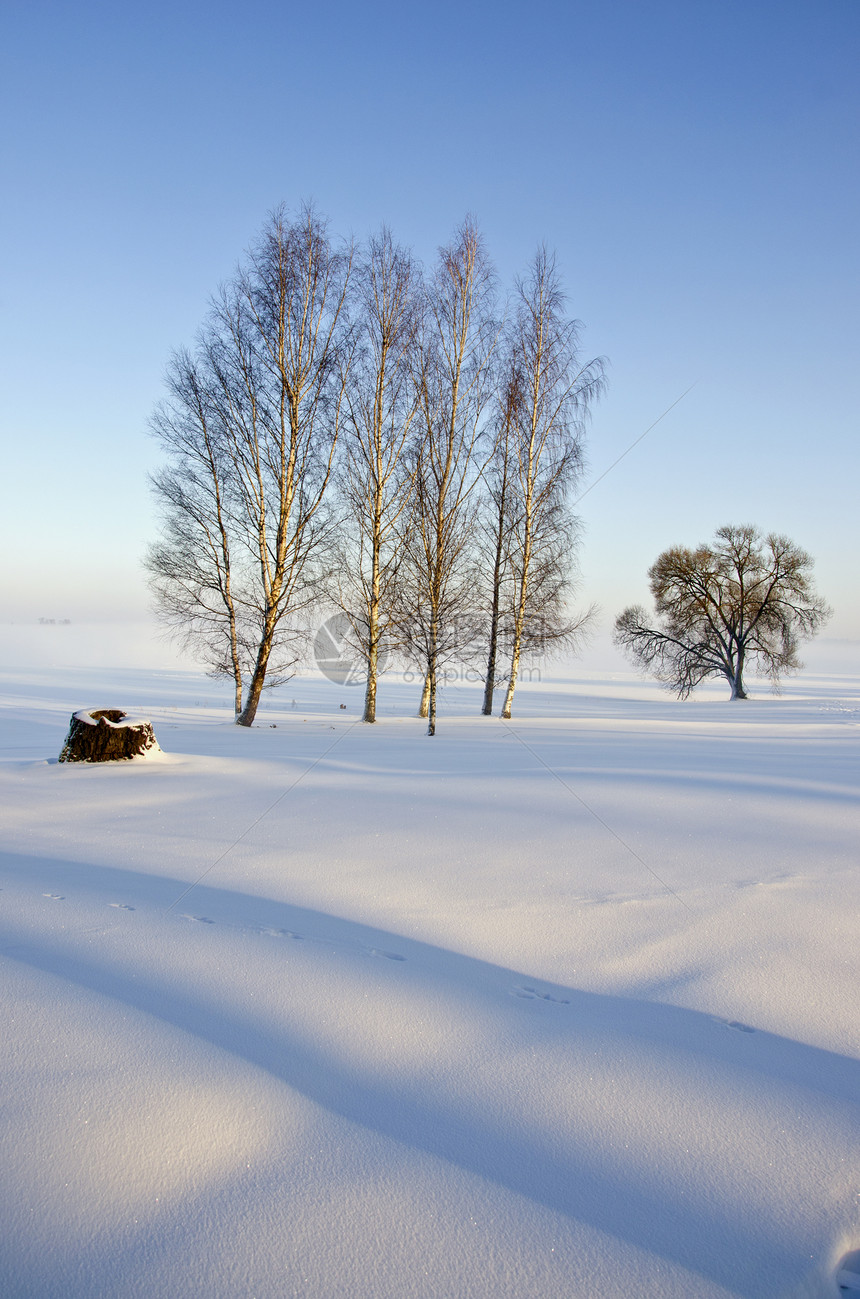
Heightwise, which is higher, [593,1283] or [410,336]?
[410,336]

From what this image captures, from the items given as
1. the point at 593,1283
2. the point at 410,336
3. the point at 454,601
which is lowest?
the point at 593,1283

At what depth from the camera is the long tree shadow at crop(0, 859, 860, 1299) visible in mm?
1487

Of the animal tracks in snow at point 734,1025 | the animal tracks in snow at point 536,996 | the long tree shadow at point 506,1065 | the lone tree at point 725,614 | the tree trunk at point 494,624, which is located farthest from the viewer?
the lone tree at point 725,614

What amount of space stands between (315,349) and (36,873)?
10757mm

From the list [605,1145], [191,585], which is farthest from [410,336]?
[605,1145]

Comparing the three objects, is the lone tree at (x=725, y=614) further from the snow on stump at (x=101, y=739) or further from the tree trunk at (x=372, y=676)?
the snow on stump at (x=101, y=739)

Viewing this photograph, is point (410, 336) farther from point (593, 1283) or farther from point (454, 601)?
point (593, 1283)

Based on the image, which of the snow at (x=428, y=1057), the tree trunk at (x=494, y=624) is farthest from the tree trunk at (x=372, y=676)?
the snow at (x=428, y=1057)

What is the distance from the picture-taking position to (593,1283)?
52.6 inches

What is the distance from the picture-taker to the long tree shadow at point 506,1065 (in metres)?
1.49

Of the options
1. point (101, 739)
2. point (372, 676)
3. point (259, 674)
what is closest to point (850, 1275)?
point (101, 739)

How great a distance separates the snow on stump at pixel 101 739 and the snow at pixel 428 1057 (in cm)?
240

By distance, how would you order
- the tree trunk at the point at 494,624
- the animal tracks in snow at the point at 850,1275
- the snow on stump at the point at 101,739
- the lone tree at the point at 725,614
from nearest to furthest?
the animal tracks in snow at the point at 850,1275 → the snow on stump at the point at 101,739 → the tree trunk at the point at 494,624 → the lone tree at the point at 725,614

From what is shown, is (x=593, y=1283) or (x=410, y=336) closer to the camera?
(x=593, y=1283)
